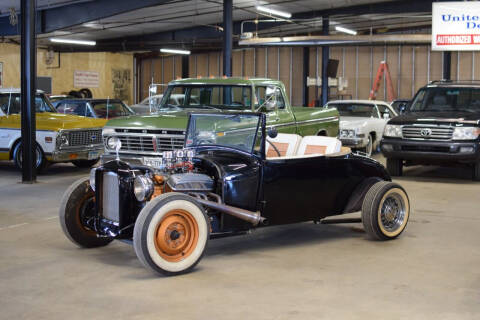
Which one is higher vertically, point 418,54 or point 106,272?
point 418,54

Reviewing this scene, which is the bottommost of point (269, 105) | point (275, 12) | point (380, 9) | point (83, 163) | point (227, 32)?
point (83, 163)

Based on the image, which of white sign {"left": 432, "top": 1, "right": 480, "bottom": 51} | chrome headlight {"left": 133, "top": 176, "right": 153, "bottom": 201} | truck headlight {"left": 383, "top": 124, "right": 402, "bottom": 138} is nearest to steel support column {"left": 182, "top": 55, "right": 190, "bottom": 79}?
white sign {"left": 432, "top": 1, "right": 480, "bottom": 51}

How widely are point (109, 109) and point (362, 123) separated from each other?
6454 millimetres

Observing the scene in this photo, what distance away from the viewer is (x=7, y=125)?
13180mm

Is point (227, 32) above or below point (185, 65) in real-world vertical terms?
below

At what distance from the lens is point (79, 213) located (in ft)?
21.6

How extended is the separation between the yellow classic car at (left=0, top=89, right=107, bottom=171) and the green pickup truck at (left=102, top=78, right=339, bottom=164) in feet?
6.59

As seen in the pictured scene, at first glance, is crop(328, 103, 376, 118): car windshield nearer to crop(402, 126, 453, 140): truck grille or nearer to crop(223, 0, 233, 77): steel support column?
crop(223, 0, 233, 77): steel support column

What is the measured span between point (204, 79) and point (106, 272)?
19.5 feet

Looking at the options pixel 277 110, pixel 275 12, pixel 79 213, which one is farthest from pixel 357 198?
pixel 275 12

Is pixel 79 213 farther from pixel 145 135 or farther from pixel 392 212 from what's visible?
pixel 145 135

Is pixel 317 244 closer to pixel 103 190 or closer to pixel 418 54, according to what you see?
pixel 103 190

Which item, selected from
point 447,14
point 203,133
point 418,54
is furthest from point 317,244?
point 418,54

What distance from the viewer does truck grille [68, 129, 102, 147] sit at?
1284cm
